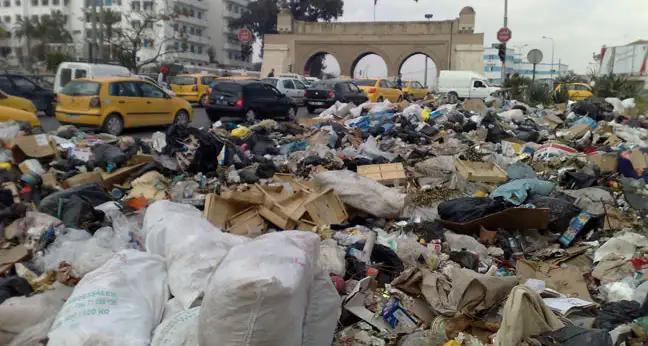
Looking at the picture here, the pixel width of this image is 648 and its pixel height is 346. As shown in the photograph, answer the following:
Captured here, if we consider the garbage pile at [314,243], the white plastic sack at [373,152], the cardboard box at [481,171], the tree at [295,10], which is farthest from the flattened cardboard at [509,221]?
the tree at [295,10]

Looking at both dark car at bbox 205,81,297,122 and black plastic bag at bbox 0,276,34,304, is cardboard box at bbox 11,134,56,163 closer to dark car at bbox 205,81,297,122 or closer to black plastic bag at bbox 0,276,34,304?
black plastic bag at bbox 0,276,34,304

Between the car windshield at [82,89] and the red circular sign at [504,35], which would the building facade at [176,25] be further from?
the car windshield at [82,89]

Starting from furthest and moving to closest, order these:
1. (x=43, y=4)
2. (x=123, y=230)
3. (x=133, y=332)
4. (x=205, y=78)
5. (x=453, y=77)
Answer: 1. (x=43, y=4)
2. (x=453, y=77)
3. (x=205, y=78)
4. (x=123, y=230)
5. (x=133, y=332)

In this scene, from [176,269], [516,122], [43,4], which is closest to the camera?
[176,269]

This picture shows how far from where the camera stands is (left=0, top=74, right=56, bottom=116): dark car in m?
18.5

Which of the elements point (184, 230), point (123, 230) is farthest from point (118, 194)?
point (184, 230)

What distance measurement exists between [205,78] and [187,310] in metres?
24.8

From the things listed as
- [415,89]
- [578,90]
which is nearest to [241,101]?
[415,89]

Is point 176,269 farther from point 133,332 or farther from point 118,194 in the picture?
point 118,194

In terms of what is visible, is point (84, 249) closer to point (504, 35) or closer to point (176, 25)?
point (504, 35)

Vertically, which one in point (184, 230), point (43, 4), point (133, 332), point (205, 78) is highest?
point (43, 4)

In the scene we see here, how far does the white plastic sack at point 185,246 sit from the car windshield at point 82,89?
32.1ft

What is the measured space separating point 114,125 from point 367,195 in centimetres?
930

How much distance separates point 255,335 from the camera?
2789mm
